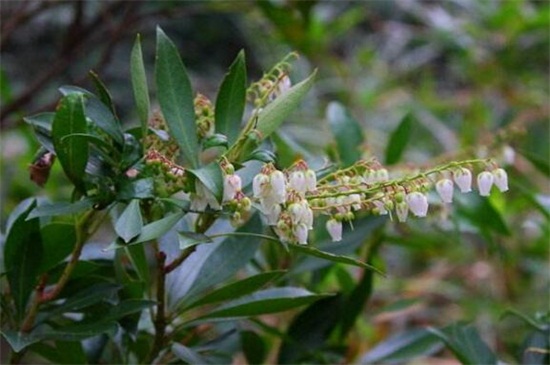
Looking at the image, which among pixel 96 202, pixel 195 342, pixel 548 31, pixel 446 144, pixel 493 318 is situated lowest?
pixel 493 318

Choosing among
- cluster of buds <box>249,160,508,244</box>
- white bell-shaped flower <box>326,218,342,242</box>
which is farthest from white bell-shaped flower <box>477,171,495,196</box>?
white bell-shaped flower <box>326,218,342,242</box>

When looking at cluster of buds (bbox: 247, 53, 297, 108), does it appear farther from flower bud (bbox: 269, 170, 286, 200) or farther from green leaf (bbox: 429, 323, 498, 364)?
green leaf (bbox: 429, 323, 498, 364)

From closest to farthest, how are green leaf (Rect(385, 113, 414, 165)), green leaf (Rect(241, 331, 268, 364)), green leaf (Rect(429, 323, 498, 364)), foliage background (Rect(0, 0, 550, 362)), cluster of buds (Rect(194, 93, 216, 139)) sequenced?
1. cluster of buds (Rect(194, 93, 216, 139))
2. green leaf (Rect(429, 323, 498, 364))
3. green leaf (Rect(241, 331, 268, 364))
4. green leaf (Rect(385, 113, 414, 165))
5. foliage background (Rect(0, 0, 550, 362))

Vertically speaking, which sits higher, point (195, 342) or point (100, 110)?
point (100, 110)

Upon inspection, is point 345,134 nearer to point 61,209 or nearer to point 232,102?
point 232,102

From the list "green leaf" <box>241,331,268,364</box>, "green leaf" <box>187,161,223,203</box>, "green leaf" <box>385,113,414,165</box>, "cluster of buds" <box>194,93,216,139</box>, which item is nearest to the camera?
"green leaf" <box>187,161,223,203</box>

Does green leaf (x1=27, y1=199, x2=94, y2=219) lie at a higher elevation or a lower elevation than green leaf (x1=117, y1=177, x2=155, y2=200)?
lower

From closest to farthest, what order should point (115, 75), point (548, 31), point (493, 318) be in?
point (493, 318) < point (548, 31) < point (115, 75)

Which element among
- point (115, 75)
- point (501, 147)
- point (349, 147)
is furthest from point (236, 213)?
point (115, 75)

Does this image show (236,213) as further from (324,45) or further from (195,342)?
(324,45)
